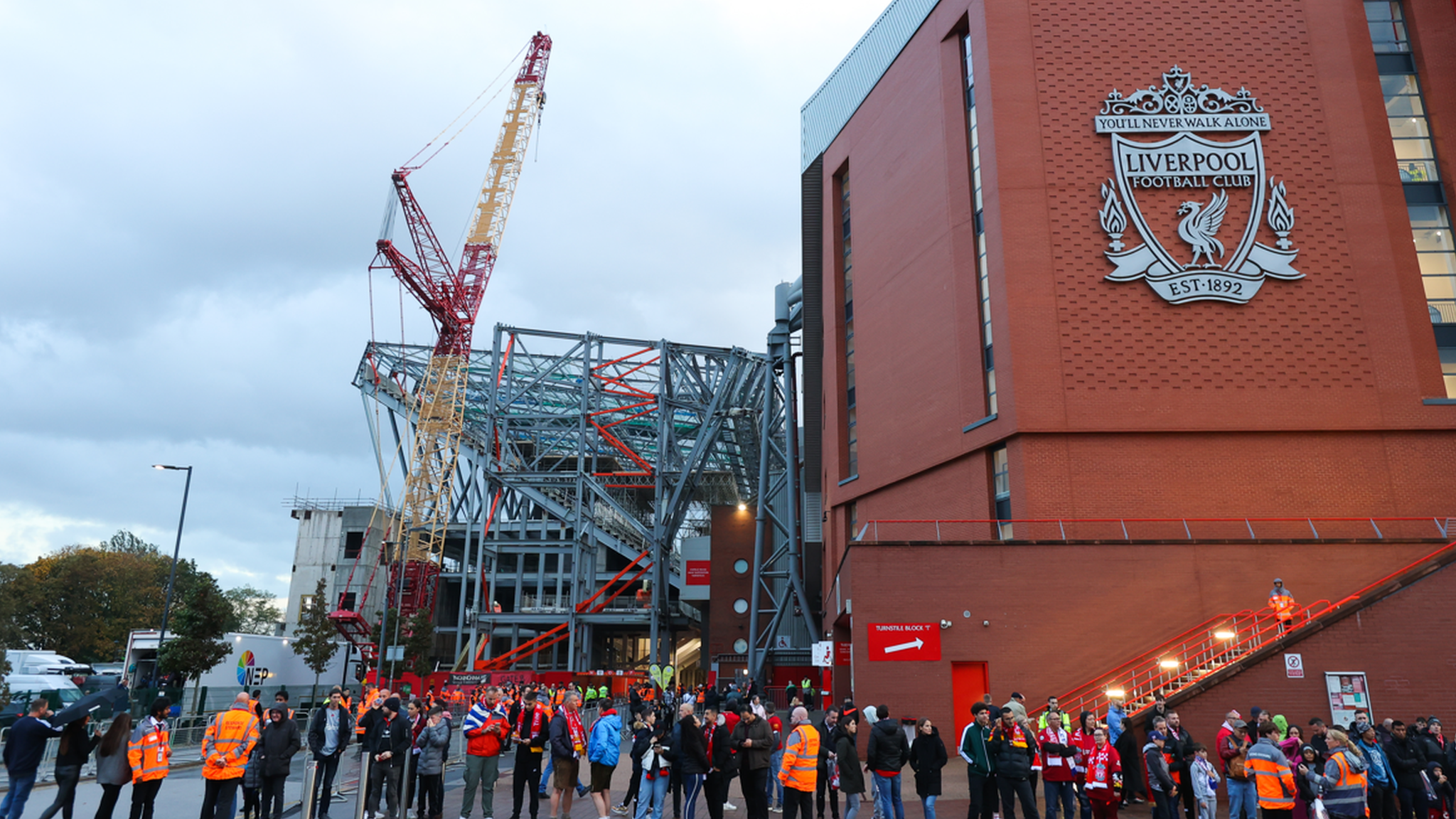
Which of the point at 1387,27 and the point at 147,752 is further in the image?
the point at 1387,27

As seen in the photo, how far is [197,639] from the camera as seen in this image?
3098cm

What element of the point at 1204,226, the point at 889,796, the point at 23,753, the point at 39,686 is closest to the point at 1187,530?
the point at 1204,226

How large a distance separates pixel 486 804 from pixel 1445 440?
2486 cm

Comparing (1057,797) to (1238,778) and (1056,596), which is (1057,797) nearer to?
(1238,778)

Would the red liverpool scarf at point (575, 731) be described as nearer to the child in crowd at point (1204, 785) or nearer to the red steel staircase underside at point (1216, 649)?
the child in crowd at point (1204, 785)

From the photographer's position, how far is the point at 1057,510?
75.0 ft

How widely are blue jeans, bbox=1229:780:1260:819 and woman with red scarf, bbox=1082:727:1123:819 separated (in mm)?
1262

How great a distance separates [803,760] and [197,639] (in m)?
28.6

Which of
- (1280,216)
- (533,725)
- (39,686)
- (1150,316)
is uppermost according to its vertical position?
(1280,216)

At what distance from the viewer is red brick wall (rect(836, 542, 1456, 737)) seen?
19.8 metres

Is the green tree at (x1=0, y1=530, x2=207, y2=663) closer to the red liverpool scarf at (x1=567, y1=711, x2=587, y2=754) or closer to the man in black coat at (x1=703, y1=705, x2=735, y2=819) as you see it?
the red liverpool scarf at (x1=567, y1=711, x2=587, y2=754)

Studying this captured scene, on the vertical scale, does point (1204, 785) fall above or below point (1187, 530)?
below

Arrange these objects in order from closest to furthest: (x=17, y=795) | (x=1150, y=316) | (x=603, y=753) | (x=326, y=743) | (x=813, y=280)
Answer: (x=17, y=795) → (x=603, y=753) → (x=326, y=743) → (x=1150, y=316) → (x=813, y=280)

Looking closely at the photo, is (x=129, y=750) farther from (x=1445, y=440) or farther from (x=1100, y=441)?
(x=1445, y=440)
